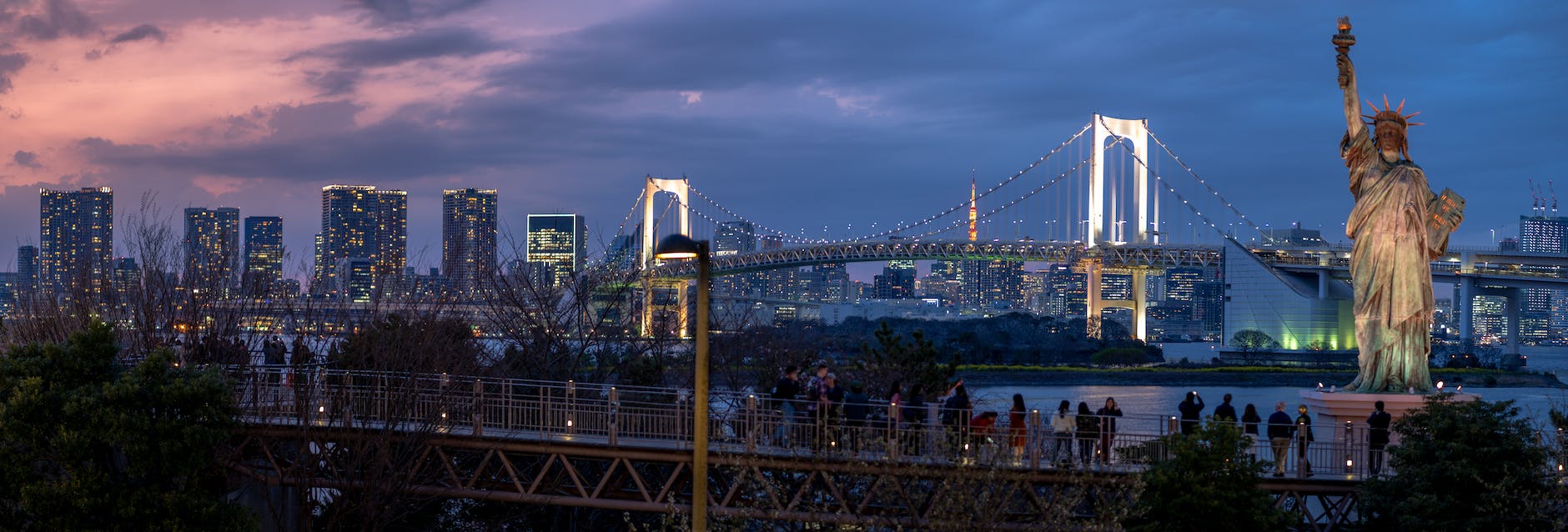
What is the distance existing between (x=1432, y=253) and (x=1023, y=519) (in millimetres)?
7993

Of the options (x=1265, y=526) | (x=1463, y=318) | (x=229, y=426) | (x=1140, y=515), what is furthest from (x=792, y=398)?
(x=1463, y=318)

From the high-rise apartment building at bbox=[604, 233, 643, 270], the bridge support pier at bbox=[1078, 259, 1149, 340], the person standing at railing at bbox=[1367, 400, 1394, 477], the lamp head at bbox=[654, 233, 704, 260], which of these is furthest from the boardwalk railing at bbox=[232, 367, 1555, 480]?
the bridge support pier at bbox=[1078, 259, 1149, 340]

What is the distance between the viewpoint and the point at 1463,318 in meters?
82.1

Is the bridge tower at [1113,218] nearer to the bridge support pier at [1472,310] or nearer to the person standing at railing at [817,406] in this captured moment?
the bridge support pier at [1472,310]

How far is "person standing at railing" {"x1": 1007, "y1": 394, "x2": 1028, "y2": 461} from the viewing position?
1872cm

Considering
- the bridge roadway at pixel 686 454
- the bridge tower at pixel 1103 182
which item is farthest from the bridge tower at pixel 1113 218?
the bridge roadway at pixel 686 454

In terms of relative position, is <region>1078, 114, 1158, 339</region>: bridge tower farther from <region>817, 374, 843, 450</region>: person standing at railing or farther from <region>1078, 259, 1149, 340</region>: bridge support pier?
<region>817, 374, 843, 450</region>: person standing at railing

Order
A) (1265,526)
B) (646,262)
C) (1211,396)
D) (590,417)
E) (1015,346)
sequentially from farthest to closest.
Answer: (1015,346)
(646,262)
(1211,396)
(590,417)
(1265,526)

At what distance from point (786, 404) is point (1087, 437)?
4.20 metres

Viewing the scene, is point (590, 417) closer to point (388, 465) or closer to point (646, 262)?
point (388, 465)

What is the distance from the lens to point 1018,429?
1889 centimetres

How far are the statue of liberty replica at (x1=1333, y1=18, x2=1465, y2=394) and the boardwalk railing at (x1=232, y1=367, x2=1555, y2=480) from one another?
1.43 meters

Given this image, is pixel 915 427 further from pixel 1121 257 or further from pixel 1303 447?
pixel 1121 257

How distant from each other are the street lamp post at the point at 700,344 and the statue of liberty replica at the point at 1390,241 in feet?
44.7
